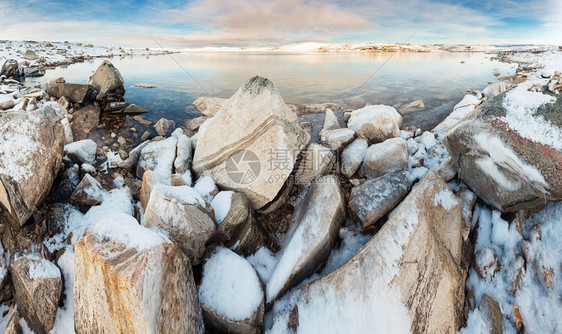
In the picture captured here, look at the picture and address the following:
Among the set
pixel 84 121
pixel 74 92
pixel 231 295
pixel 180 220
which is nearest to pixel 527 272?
pixel 231 295

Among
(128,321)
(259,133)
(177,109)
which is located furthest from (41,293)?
(177,109)

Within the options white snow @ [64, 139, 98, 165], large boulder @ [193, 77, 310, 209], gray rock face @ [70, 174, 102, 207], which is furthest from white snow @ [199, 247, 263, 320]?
white snow @ [64, 139, 98, 165]

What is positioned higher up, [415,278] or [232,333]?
[415,278]

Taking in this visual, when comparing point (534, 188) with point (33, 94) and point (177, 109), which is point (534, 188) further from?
point (33, 94)

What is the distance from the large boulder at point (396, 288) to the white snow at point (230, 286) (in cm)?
61

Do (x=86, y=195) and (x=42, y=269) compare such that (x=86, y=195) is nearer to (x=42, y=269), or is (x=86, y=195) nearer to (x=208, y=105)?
(x=42, y=269)

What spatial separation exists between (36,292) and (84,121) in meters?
7.66

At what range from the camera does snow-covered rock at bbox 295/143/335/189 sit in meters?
6.48

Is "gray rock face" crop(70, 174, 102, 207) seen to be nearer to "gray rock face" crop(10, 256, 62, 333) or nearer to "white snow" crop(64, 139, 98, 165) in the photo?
"white snow" crop(64, 139, 98, 165)

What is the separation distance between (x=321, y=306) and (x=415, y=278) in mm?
1512

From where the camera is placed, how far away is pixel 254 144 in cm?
600

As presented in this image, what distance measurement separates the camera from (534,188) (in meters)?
4.25

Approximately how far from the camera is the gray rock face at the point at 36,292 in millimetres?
3697

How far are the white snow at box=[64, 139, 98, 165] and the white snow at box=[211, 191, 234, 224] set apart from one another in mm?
3806
